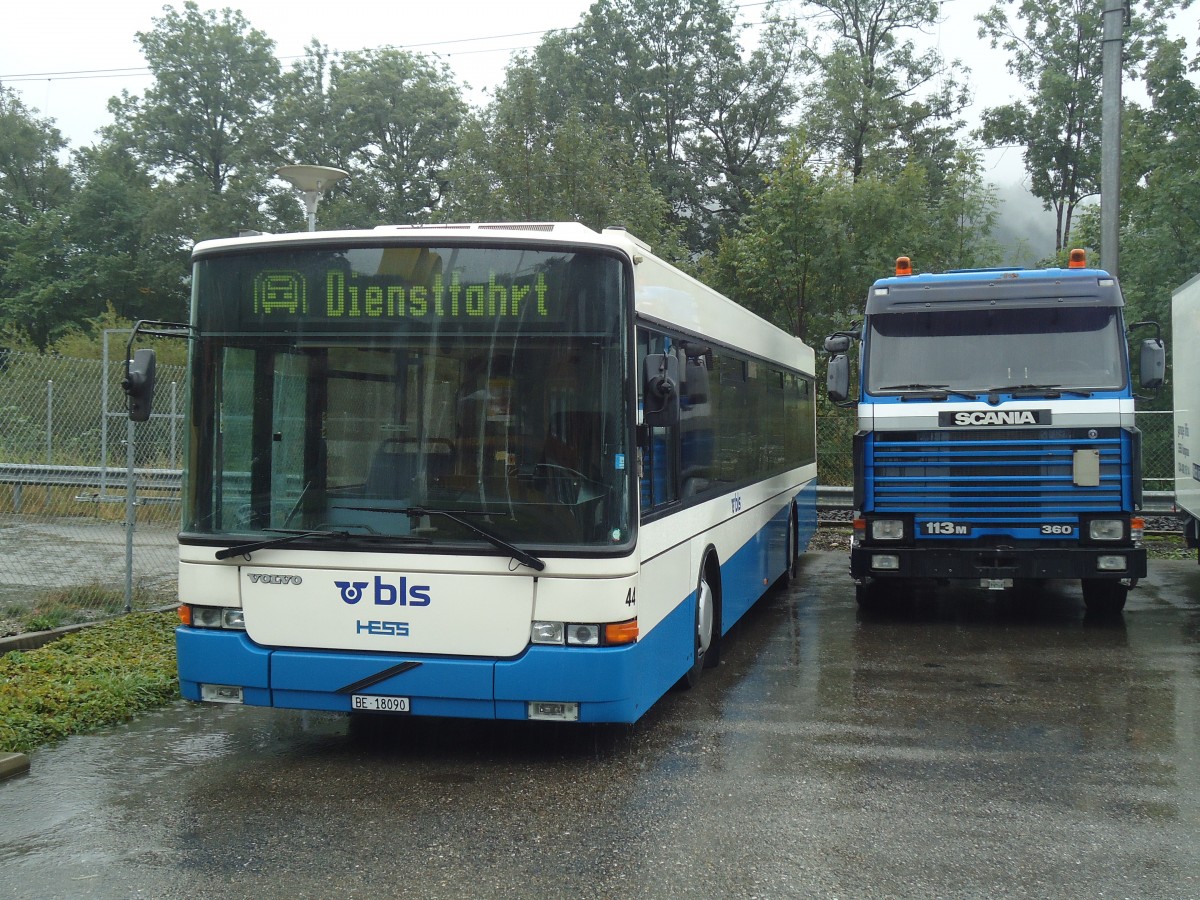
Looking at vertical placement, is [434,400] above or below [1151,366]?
below

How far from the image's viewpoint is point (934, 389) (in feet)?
35.1

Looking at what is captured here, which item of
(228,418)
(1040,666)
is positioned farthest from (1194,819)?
(228,418)

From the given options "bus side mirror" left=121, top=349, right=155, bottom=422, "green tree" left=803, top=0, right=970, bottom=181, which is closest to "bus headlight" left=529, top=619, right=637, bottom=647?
"bus side mirror" left=121, top=349, right=155, bottom=422

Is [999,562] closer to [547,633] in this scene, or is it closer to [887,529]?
[887,529]

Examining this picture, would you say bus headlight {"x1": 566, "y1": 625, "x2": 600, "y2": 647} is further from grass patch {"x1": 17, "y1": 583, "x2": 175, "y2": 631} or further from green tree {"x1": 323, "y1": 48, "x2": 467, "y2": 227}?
green tree {"x1": 323, "y1": 48, "x2": 467, "y2": 227}

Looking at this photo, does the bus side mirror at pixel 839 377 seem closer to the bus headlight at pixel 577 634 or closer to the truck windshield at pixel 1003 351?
the truck windshield at pixel 1003 351

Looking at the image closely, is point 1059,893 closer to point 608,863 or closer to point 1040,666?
point 608,863

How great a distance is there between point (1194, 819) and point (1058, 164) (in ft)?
142

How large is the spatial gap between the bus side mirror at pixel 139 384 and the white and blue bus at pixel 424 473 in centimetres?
3

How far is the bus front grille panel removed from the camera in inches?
408

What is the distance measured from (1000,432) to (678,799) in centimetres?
582

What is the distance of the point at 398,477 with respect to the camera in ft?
20.4

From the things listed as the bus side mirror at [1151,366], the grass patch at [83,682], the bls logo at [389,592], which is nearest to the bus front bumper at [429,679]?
the bls logo at [389,592]

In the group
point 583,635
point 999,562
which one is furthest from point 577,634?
point 999,562
